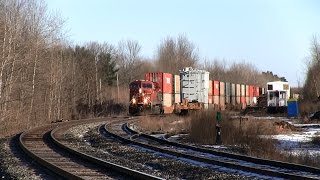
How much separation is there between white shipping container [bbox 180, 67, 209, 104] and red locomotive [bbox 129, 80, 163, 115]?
3.18m

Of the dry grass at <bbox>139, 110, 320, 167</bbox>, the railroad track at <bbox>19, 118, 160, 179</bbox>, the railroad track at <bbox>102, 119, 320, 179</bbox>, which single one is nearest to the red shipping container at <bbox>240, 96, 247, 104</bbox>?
the dry grass at <bbox>139, 110, 320, 167</bbox>

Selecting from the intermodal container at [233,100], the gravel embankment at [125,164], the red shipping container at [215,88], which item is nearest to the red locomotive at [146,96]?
the red shipping container at [215,88]

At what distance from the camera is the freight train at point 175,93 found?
39.9m

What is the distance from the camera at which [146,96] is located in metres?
42.8

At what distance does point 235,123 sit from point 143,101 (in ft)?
74.7

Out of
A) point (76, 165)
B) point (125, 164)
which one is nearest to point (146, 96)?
point (125, 164)

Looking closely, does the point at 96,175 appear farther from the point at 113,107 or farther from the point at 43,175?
the point at 113,107

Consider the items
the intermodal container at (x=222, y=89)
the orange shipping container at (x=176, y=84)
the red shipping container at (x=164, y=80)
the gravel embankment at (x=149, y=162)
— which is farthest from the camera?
the intermodal container at (x=222, y=89)

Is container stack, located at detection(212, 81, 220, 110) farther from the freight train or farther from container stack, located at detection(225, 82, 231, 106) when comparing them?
container stack, located at detection(225, 82, 231, 106)

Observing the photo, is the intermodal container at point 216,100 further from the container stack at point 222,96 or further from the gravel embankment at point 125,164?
the gravel embankment at point 125,164

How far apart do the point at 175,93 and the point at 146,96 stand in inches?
114

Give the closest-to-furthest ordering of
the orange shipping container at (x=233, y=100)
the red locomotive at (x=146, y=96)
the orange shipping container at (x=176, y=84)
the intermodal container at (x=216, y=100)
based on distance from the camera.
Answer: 1. the red locomotive at (x=146, y=96)
2. the orange shipping container at (x=176, y=84)
3. the intermodal container at (x=216, y=100)
4. the orange shipping container at (x=233, y=100)

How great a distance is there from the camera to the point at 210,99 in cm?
4344

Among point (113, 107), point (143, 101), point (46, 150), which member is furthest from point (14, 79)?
point (113, 107)
